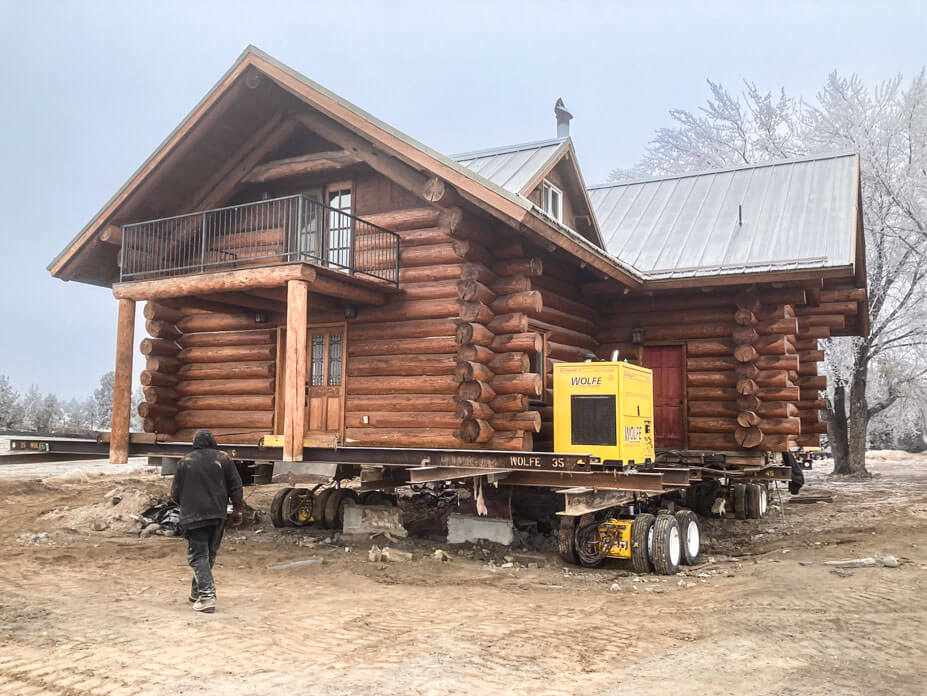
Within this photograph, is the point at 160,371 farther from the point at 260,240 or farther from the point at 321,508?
the point at 321,508

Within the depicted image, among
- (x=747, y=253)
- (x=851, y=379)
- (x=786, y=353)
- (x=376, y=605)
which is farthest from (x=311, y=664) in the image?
(x=851, y=379)

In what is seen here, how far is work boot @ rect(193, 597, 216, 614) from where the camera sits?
845cm

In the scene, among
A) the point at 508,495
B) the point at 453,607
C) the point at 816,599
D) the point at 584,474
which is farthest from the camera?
the point at 508,495

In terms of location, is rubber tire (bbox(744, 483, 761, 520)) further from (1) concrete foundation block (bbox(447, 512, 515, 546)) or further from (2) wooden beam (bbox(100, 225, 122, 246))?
(2) wooden beam (bbox(100, 225, 122, 246))

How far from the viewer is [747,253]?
56.1ft

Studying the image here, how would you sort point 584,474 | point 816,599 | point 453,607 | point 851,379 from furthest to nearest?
point 851,379 < point 584,474 < point 453,607 < point 816,599

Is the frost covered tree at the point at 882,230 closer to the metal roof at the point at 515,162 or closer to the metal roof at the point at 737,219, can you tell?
the metal roof at the point at 737,219

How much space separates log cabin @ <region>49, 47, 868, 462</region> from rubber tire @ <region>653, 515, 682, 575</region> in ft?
8.37

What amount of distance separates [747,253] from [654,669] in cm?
1229

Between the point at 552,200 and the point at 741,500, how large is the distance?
774 centimetres

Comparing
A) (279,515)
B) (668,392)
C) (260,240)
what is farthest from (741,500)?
(260,240)

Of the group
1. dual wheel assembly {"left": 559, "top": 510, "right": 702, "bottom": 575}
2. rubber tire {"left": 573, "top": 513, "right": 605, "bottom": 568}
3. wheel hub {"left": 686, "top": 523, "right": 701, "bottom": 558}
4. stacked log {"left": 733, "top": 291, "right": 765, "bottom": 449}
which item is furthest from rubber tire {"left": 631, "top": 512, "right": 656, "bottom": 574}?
stacked log {"left": 733, "top": 291, "right": 765, "bottom": 449}

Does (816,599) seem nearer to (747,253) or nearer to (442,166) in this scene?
(442,166)

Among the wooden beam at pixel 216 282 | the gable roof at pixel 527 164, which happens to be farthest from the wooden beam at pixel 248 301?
the gable roof at pixel 527 164
